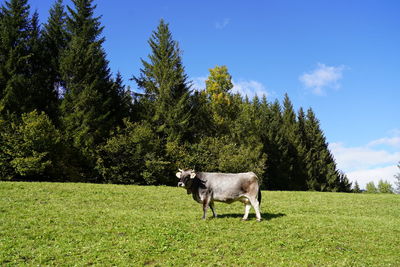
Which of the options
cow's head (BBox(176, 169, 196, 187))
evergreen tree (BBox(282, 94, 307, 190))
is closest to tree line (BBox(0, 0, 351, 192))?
evergreen tree (BBox(282, 94, 307, 190))

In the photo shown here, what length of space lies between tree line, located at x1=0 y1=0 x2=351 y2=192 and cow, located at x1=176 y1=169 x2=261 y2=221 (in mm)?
22401

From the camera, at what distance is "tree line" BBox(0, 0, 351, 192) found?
33.3 meters

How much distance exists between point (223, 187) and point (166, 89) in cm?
3258

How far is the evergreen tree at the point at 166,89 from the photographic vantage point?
43469mm

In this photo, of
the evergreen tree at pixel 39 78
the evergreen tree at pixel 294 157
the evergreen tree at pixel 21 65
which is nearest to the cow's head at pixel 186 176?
the evergreen tree at pixel 21 65

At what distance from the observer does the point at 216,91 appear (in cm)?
5125

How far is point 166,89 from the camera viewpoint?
44719mm

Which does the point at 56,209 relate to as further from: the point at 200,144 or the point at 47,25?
the point at 47,25

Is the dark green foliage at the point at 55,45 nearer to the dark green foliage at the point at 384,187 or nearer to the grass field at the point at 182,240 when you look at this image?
the grass field at the point at 182,240

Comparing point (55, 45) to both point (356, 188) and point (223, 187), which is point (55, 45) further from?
point (356, 188)

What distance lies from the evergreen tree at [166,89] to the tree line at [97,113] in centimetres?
15

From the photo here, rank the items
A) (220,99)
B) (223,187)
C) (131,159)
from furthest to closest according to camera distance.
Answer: (220,99) → (131,159) → (223,187)

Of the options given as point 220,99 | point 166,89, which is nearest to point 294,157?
point 220,99

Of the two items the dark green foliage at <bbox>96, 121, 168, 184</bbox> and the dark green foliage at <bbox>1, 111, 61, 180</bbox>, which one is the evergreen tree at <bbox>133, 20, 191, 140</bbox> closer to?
the dark green foliage at <bbox>96, 121, 168, 184</bbox>
